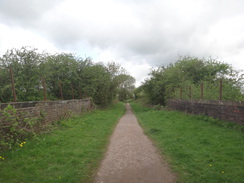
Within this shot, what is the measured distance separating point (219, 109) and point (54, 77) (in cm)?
1415

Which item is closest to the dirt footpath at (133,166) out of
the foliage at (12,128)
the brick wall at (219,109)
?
the foliage at (12,128)

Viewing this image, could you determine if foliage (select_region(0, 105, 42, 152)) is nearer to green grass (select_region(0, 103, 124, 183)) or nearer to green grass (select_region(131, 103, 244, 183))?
green grass (select_region(0, 103, 124, 183))

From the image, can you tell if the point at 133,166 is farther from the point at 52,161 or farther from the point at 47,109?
the point at 47,109

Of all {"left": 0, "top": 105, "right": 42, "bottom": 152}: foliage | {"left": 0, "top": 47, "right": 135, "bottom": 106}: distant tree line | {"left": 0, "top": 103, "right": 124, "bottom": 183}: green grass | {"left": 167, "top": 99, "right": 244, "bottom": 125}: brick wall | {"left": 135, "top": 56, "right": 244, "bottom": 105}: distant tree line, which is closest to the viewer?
{"left": 0, "top": 103, "right": 124, "bottom": 183}: green grass

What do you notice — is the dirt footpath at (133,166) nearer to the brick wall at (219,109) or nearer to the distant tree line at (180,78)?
the brick wall at (219,109)

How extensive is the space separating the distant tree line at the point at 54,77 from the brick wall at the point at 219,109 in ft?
30.9

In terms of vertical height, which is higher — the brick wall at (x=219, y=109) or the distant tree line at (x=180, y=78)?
the distant tree line at (x=180, y=78)

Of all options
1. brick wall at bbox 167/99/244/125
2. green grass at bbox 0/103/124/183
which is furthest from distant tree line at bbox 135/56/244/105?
green grass at bbox 0/103/124/183

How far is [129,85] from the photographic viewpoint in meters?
60.7

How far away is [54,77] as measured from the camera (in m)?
16.2

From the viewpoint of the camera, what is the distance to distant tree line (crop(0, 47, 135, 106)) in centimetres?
1102

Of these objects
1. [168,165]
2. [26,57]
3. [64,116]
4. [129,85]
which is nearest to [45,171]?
[168,165]

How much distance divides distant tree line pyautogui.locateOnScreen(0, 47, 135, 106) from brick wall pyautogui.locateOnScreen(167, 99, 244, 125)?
9418 millimetres

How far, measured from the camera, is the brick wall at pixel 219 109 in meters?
6.92
